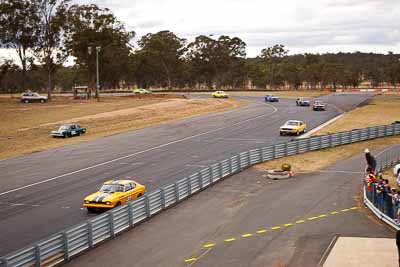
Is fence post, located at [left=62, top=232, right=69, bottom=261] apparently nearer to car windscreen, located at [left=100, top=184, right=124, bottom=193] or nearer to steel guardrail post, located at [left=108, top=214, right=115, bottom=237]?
steel guardrail post, located at [left=108, top=214, right=115, bottom=237]

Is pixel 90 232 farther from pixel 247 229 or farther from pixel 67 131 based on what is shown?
pixel 67 131

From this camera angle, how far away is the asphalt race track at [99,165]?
22.7 m

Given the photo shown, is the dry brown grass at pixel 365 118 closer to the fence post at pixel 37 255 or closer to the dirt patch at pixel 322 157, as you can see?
the dirt patch at pixel 322 157

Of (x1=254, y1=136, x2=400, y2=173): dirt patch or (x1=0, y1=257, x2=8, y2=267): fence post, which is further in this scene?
(x1=254, y1=136, x2=400, y2=173): dirt patch

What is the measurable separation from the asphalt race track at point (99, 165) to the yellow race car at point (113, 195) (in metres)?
0.56

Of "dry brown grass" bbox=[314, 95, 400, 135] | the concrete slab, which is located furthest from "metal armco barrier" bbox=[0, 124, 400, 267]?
"dry brown grass" bbox=[314, 95, 400, 135]

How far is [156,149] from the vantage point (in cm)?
4238

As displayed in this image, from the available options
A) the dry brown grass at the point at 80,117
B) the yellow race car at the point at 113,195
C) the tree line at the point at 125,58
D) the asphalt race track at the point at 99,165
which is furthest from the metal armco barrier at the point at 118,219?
the tree line at the point at 125,58

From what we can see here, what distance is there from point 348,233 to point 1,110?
228ft

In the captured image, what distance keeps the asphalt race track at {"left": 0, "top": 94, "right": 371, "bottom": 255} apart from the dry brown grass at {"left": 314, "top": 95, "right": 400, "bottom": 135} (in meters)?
2.79

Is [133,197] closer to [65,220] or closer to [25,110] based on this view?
[65,220]

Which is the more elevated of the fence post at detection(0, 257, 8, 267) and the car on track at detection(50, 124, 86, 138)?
the fence post at detection(0, 257, 8, 267)

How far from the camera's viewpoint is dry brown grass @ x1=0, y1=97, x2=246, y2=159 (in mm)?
50519

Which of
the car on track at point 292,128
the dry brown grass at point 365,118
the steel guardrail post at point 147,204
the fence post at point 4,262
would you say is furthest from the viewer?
the dry brown grass at point 365,118
